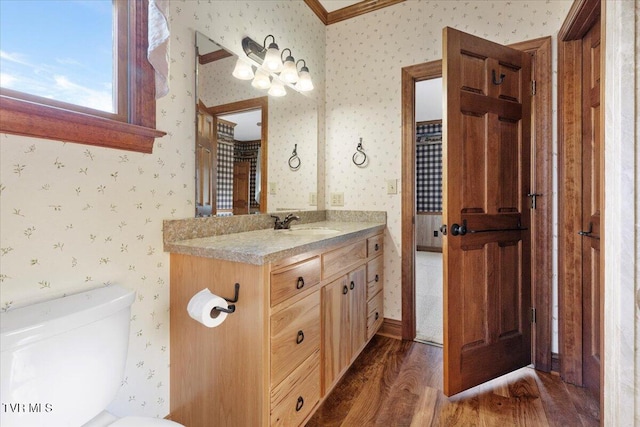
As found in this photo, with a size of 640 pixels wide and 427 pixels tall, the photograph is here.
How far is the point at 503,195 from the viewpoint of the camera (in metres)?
1.73

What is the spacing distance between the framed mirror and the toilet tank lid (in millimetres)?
556

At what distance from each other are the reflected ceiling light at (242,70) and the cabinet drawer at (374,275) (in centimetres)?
141

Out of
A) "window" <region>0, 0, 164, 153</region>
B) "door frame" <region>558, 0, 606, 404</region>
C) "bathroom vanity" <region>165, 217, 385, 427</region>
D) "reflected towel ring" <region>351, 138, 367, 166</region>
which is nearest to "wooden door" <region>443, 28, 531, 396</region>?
"door frame" <region>558, 0, 606, 404</region>

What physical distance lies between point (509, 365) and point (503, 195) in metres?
1.01

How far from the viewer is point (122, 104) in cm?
115

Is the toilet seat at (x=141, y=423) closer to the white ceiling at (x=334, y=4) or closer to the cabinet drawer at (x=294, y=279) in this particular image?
the cabinet drawer at (x=294, y=279)

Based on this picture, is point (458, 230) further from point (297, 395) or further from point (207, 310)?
point (207, 310)

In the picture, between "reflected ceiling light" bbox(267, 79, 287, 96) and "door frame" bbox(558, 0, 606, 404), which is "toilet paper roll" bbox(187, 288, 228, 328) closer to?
"reflected ceiling light" bbox(267, 79, 287, 96)

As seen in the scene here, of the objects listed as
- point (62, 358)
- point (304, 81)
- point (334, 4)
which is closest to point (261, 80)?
point (304, 81)

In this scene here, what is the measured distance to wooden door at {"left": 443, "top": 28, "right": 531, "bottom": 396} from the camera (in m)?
1.56

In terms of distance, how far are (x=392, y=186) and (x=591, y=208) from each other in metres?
1.17

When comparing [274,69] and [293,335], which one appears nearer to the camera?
[293,335]

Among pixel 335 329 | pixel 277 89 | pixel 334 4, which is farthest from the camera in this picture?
pixel 334 4

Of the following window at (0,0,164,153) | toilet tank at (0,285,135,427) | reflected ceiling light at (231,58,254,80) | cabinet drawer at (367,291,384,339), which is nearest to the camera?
toilet tank at (0,285,135,427)
